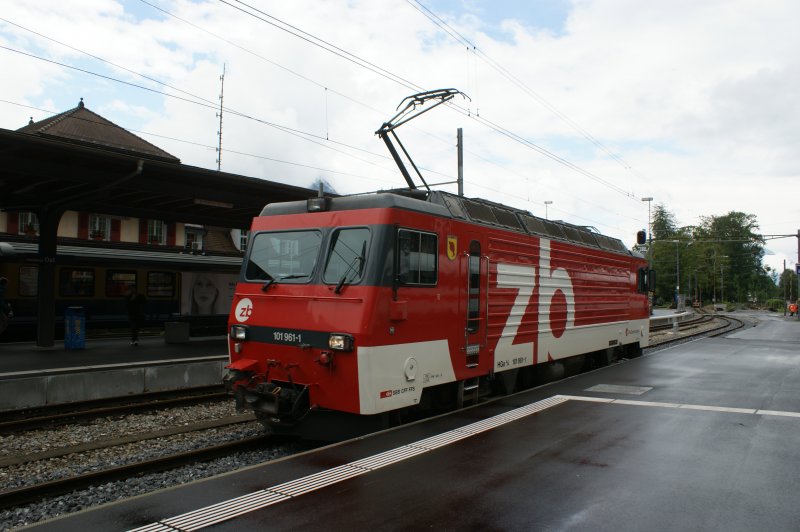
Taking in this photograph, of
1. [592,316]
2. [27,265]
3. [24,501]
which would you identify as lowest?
[24,501]

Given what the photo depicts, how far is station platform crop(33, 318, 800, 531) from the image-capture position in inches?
170

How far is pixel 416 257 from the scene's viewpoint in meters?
7.12

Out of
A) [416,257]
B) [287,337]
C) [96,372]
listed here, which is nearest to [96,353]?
[96,372]

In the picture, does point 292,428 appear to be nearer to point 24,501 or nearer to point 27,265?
point 24,501

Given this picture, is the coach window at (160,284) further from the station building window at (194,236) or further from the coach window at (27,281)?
the station building window at (194,236)

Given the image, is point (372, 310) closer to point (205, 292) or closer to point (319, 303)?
point (319, 303)

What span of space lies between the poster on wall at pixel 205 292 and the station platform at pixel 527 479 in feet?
57.1

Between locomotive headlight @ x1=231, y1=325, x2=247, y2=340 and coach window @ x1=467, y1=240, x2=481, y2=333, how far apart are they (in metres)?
3.01

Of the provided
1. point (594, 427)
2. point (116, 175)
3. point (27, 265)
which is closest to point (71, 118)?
point (27, 265)

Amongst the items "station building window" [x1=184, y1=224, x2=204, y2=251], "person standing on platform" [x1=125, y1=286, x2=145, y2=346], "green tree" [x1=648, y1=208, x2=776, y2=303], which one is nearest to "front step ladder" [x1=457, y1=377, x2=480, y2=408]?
"person standing on platform" [x1=125, y1=286, x2=145, y2=346]

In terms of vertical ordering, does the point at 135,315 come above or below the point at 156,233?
below

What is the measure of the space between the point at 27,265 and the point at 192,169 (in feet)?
28.5

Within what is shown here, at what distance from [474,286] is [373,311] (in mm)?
2356

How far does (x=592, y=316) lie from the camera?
1282 centimetres
